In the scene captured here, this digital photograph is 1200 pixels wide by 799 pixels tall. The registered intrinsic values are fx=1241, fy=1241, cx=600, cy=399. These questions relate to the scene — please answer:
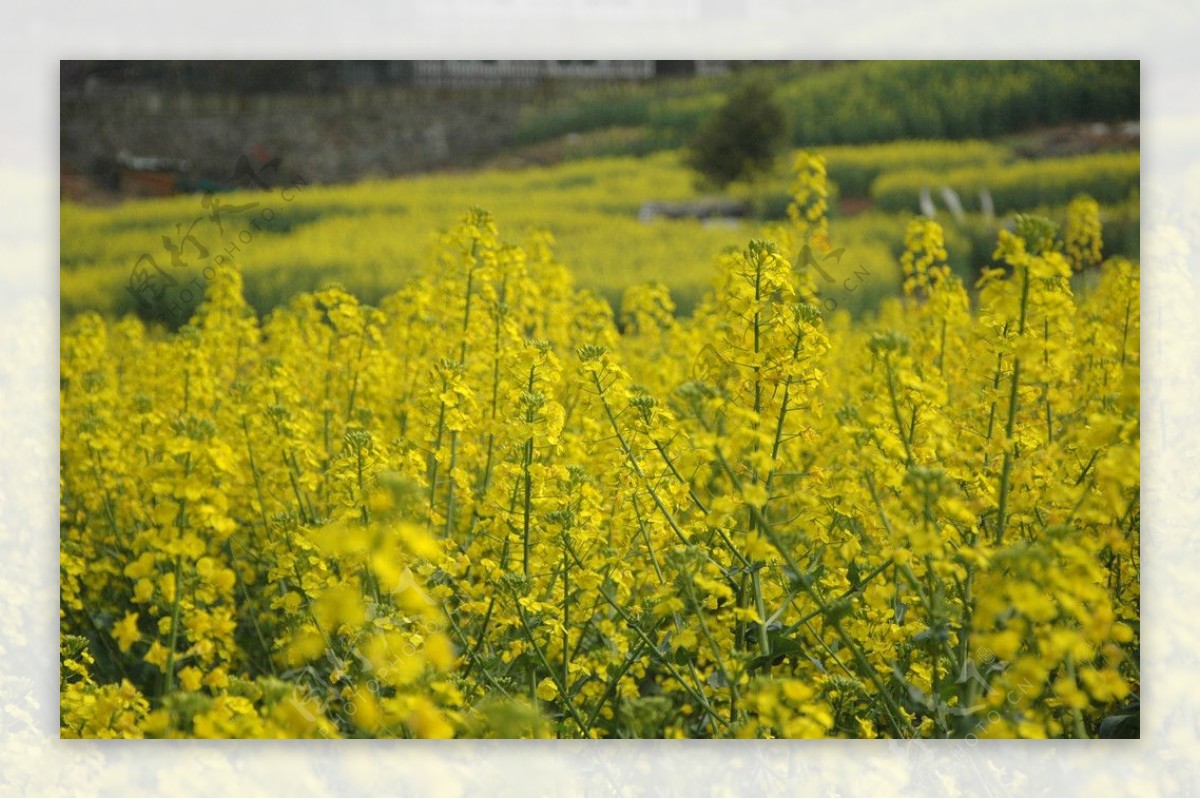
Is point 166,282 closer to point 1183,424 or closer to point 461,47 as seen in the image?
point 461,47

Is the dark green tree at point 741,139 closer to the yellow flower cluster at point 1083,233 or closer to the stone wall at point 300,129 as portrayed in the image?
the stone wall at point 300,129

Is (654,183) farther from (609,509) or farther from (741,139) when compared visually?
(609,509)

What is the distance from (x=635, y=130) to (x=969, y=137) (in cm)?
95

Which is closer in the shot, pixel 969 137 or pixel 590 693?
pixel 590 693

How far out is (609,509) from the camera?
3.06 m

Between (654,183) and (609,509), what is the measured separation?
1.12 meters

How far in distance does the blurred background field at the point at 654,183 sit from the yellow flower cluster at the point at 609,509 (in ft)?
0.35

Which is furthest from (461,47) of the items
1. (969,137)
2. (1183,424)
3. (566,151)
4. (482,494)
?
(1183,424)

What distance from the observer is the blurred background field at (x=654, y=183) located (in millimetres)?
3371

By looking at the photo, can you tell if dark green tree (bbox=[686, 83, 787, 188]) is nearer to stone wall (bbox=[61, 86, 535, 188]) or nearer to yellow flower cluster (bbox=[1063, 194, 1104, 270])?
stone wall (bbox=[61, 86, 535, 188])

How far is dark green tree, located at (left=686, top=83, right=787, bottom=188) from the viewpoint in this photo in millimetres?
3451

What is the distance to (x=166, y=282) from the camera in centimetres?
348

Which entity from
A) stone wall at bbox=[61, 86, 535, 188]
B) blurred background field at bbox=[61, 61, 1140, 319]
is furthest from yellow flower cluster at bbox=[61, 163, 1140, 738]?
stone wall at bbox=[61, 86, 535, 188]

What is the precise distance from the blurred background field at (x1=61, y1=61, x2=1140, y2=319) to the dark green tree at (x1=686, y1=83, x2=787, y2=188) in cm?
3
